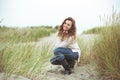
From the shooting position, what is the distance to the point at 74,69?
4.79 m

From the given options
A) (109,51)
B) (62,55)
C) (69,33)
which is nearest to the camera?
(109,51)

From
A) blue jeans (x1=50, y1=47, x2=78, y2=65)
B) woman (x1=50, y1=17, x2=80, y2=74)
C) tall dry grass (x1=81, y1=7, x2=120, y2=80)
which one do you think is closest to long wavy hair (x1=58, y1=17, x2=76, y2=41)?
woman (x1=50, y1=17, x2=80, y2=74)

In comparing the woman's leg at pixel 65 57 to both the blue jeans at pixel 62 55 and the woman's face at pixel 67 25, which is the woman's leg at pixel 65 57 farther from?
the woman's face at pixel 67 25

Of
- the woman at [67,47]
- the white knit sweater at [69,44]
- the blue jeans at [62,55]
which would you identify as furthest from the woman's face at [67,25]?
the blue jeans at [62,55]

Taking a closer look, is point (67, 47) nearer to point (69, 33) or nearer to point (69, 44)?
point (69, 44)

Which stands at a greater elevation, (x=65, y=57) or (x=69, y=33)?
(x=69, y=33)

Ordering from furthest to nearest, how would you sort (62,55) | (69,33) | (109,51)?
(69,33)
(62,55)
(109,51)

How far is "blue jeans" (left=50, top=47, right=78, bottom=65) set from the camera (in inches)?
172

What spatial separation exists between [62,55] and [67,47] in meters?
0.17

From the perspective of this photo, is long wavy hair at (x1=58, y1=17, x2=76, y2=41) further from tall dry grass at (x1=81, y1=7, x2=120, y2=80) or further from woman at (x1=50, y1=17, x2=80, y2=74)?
tall dry grass at (x1=81, y1=7, x2=120, y2=80)

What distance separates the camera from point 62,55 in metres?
→ 4.36

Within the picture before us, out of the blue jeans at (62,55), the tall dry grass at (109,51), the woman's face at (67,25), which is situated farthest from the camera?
the woman's face at (67,25)

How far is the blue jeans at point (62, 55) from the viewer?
4.37 m

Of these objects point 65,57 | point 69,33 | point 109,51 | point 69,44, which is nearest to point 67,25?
point 69,33
